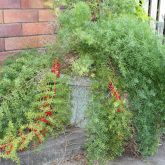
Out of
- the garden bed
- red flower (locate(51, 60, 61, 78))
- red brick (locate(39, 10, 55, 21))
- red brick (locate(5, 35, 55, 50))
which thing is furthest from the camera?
red brick (locate(39, 10, 55, 21))

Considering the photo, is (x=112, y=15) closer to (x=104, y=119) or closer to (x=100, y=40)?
(x=100, y=40)

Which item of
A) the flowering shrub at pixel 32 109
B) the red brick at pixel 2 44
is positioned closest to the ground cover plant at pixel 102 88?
the flowering shrub at pixel 32 109

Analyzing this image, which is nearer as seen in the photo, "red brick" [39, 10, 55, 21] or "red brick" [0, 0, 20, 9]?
"red brick" [0, 0, 20, 9]

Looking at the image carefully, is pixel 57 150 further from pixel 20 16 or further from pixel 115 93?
pixel 20 16

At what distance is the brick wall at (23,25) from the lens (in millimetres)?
3491

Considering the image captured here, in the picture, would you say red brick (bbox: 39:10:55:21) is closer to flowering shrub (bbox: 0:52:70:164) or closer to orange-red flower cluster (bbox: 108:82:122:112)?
flowering shrub (bbox: 0:52:70:164)

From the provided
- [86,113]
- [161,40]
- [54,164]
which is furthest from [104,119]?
[161,40]

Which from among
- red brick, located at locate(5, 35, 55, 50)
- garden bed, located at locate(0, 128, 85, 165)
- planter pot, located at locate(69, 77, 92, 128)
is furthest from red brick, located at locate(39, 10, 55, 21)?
garden bed, located at locate(0, 128, 85, 165)

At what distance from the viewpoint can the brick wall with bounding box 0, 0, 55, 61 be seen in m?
3.49

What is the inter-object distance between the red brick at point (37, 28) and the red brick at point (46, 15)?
0.17ft

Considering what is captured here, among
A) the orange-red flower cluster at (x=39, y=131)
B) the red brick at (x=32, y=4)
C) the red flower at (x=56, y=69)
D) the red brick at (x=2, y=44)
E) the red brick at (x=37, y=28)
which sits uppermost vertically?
the red brick at (x=32, y=4)

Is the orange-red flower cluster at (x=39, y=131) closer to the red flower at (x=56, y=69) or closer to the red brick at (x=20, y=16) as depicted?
the red flower at (x=56, y=69)

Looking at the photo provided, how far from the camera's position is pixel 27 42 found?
12.1 feet

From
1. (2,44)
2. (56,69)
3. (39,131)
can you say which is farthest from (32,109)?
(2,44)
